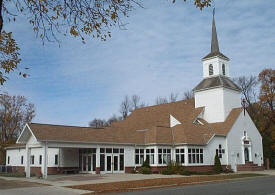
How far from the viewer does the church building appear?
103ft

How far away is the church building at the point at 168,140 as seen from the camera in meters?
31.4

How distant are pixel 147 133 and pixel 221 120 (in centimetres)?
982

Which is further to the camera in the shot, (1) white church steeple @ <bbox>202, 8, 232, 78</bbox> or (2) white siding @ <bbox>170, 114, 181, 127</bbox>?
(1) white church steeple @ <bbox>202, 8, 232, 78</bbox>

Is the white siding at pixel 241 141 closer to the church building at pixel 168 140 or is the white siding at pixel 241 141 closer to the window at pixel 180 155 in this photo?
the church building at pixel 168 140

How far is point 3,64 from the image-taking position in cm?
952

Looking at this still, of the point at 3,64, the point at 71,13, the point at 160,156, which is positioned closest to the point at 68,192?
the point at 3,64

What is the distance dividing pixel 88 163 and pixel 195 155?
36.6 ft

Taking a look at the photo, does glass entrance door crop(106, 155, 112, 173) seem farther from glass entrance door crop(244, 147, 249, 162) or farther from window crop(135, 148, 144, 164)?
glass entrance door crop(244, 147, 249, 162)

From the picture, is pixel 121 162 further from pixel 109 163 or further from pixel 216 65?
pixel 216 65

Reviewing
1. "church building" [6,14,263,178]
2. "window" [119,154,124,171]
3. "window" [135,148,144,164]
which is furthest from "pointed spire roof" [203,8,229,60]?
"window" [119,154,124,171]

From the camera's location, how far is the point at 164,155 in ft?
115

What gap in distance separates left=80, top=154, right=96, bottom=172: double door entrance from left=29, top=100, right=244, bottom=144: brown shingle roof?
2467mm

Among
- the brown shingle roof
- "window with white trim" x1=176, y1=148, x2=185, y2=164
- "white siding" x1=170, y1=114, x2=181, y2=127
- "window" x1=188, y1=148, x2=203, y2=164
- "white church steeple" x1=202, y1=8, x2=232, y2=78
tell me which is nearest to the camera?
the brown shingle roof

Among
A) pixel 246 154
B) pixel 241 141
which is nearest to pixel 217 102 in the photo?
pixel 241 141
